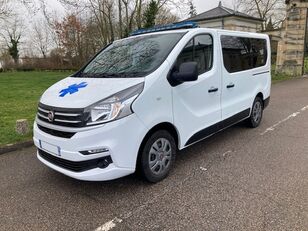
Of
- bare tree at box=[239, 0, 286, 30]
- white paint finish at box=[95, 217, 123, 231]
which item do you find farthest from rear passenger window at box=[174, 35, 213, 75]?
bare tree at box=[239, 0, 286, 30]

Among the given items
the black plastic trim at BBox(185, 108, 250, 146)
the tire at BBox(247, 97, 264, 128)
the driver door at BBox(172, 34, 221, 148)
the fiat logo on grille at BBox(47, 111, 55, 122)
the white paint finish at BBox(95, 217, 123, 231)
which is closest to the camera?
the white paint finish at BBox(95, 217, 123, 231)

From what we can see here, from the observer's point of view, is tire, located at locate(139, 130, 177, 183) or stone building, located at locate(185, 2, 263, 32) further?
stone building, located at locate(185, 2, 263, 32)

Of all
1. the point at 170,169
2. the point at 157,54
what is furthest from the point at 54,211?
the point at 157,54

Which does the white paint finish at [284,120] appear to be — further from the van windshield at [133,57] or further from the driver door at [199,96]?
the van windshield at [133,57]

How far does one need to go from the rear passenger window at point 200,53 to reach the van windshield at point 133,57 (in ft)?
0.63

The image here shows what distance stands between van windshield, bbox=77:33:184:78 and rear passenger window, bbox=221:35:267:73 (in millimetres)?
1135

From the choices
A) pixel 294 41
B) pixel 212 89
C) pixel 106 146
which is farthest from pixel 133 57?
pixel 294 41

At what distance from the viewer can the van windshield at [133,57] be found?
347 cm

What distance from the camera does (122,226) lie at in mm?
2662

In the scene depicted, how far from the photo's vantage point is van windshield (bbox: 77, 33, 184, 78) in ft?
11.4

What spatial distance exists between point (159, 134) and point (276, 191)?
4.99ft

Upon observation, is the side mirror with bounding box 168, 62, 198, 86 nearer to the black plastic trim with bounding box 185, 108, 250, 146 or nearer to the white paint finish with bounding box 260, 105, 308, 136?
the black plastic trim with bounding box 185, 108, 250, 146

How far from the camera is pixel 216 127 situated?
14.5 feet

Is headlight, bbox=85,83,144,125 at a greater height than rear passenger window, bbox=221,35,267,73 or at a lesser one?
lesser
